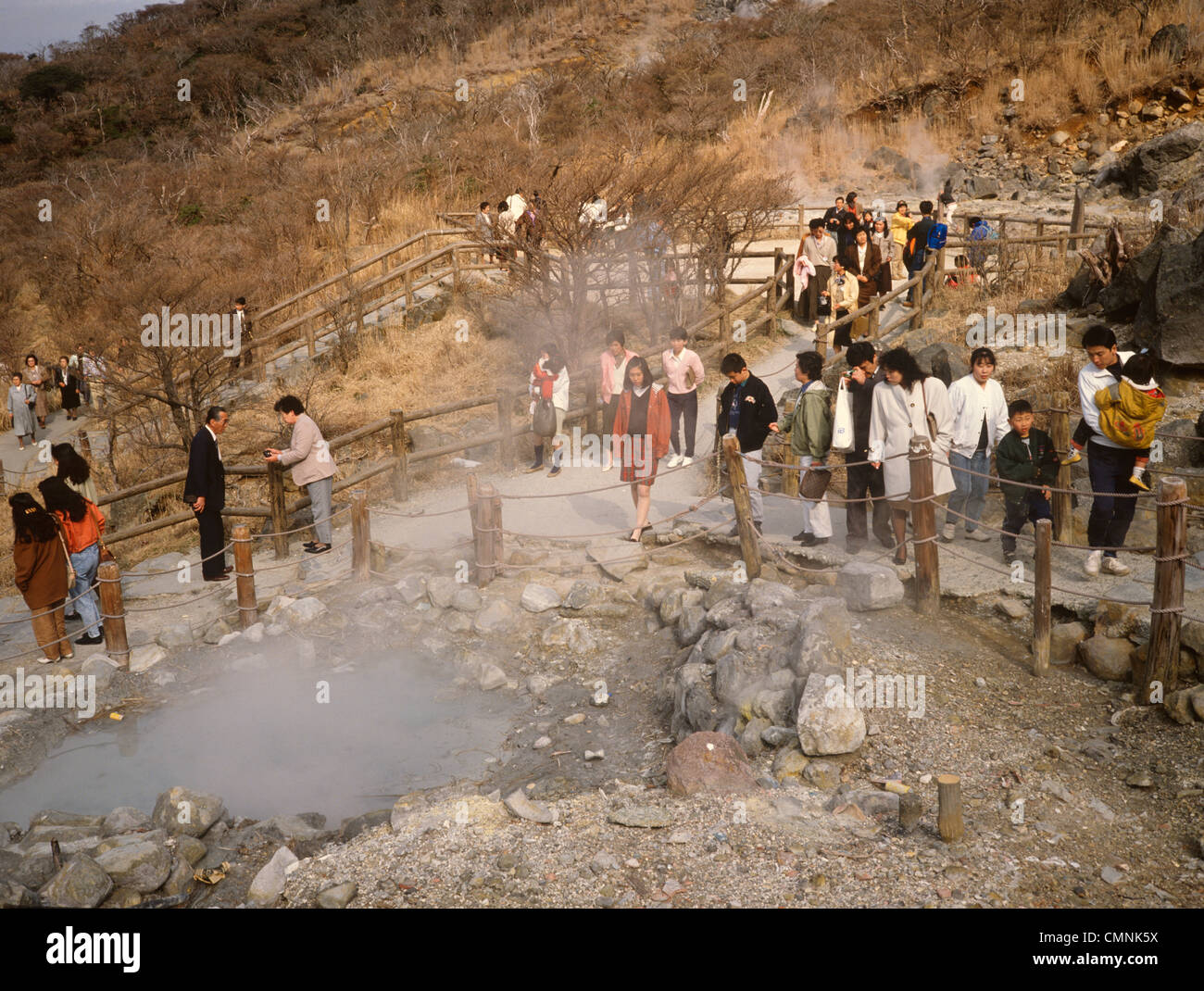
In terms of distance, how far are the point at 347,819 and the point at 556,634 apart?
7.82 ft

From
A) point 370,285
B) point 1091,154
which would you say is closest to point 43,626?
point 370,285

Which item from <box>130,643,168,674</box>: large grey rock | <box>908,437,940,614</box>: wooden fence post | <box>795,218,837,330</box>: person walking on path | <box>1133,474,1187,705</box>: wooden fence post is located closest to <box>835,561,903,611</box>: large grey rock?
<box>908,437,940,614</box>: wooden fence post

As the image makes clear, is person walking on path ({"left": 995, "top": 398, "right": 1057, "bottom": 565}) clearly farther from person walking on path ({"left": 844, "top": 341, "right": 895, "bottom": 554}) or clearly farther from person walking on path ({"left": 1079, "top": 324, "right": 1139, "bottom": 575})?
person walking on path ({"left": 844, "top": 341, "right": 895, "bottom": 554})

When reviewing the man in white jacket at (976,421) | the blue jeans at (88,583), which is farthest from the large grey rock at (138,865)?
the man in white jacket at (976,421)

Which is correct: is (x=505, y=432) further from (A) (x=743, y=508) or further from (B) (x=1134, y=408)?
(B) (x=1134, y=408)

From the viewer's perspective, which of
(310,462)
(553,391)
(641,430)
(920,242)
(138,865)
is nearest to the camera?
(138,865)

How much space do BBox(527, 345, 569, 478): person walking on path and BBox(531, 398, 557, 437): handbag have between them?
3cm

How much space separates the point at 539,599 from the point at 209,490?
3237 mm

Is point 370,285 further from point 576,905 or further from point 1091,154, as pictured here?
point 1091,154

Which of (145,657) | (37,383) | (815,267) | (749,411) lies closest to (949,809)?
(749,411)

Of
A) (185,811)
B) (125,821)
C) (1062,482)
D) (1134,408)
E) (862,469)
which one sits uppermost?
(1134,408)

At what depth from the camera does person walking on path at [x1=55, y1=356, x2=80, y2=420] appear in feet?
59.0

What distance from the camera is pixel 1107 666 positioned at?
6.20 meters

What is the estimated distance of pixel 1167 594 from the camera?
575cm
